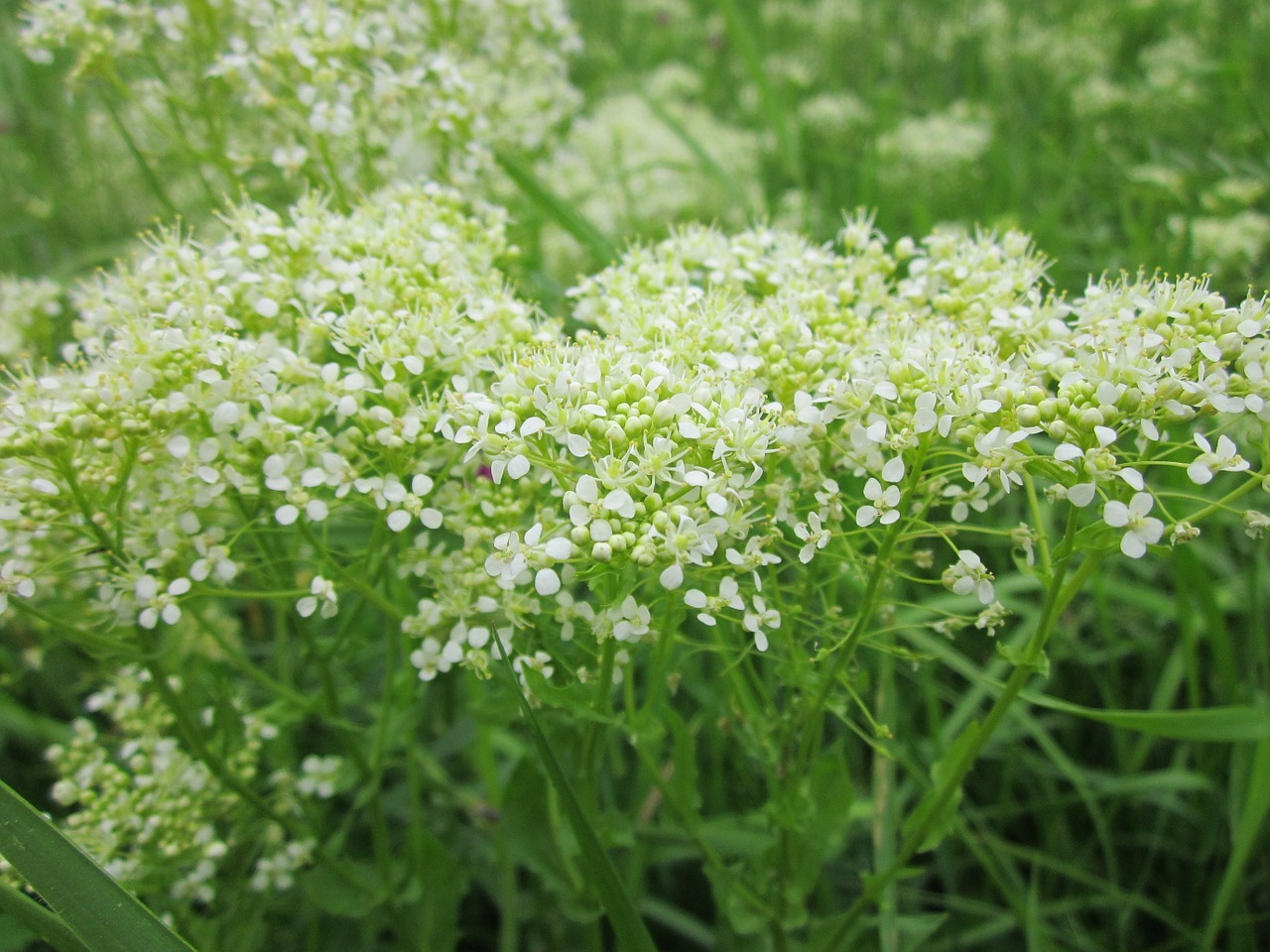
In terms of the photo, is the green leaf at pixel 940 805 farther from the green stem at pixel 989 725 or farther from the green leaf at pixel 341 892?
the green leaf at pixel 341 892

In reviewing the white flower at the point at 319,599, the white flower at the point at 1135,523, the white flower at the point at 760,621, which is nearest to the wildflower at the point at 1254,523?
the white flower at the point at 1135,523

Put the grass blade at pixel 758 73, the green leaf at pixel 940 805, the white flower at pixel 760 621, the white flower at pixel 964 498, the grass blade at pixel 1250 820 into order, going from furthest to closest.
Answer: the grass blade at pixel 758 73
the grass blade at pixel 1250 820
the green leaf at pixel 940 805
the white flower at pixel 964 498
the white flower at pixel 760 621

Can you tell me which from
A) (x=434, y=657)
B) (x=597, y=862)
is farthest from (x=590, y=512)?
(x=597, y=862)

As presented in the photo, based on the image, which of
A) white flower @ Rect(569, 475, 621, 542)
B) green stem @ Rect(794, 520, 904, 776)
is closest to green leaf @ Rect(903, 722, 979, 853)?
green stem @ Rect(794, 520, 904, 776)

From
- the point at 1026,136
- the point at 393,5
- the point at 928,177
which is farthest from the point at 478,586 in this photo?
the point at 1026,136

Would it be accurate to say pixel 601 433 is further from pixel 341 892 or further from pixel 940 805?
pixel 341 892

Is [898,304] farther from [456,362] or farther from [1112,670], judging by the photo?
[1112,670]
